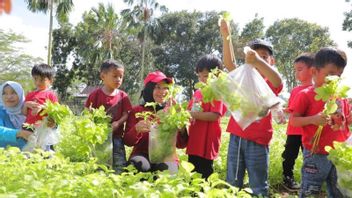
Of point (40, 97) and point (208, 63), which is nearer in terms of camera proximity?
point (208, 63)

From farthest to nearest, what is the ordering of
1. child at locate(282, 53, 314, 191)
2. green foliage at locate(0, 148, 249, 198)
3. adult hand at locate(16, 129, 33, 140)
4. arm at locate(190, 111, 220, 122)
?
child at locate(282, 53, 314, 191), adult hand at locate(16, 129, 33, 140), arm at locate(190, 111, 220, 122), green foliage at locate(0, 148, 249, 198)

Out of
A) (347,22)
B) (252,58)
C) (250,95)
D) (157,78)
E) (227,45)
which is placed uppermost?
(347,22)

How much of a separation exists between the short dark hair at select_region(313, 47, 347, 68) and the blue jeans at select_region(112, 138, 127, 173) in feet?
5.48

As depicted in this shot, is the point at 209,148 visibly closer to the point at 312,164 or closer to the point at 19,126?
A: the point at 312,164

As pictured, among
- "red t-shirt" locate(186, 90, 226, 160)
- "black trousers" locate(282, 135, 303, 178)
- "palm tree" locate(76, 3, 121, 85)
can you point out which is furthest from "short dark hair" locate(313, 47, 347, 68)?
"palm tree" locate(76, 3, 121, 85)

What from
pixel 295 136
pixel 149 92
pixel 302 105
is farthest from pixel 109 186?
pixel 295 136

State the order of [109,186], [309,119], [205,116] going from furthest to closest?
1. [205,116]
2. [309,119]
3. [109,186]

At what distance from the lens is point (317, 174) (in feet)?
7.36

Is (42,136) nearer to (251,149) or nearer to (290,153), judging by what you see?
(251,149)

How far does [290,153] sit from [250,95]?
204 centimetres

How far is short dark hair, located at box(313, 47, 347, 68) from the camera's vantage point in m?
2.26

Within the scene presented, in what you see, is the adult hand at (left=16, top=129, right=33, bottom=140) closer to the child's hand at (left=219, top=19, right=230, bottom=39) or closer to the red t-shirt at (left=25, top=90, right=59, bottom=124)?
the red t-shirt at (left=25, top=90, right=59, bottom=124)

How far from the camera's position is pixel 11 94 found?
10.5 feet

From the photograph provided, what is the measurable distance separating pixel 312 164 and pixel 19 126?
2423mm
